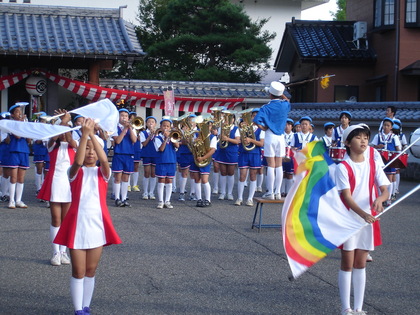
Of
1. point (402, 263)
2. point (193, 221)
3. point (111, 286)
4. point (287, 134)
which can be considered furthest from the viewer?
point (287, 134)

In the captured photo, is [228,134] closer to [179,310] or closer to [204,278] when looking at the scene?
[204,278]

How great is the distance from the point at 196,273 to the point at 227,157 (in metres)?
6.94

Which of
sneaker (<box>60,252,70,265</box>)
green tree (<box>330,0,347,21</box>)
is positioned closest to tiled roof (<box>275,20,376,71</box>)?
sneaker (<box>60,252,70,265</box>)

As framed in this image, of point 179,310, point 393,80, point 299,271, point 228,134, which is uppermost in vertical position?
point 393,80

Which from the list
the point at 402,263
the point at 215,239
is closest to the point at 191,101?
the point at 215,239

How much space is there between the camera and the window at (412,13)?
25047 millimetres

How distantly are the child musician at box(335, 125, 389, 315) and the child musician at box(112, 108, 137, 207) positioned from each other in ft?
24.8

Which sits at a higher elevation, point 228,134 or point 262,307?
point 228,134

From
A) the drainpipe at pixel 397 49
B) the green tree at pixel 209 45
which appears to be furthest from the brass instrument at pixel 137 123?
the drainpipe at pixel 397 49

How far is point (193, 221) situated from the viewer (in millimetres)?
11102

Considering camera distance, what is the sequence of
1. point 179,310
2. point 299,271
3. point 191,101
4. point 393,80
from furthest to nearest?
point 393,80, point 191,101, point 179,310, point 299,271

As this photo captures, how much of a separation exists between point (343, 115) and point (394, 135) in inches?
52.9

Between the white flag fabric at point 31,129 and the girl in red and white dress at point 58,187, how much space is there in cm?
129

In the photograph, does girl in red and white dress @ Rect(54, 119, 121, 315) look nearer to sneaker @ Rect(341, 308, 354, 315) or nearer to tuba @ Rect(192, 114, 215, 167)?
sneaker @ Rect(341, 308, 354, 315)
